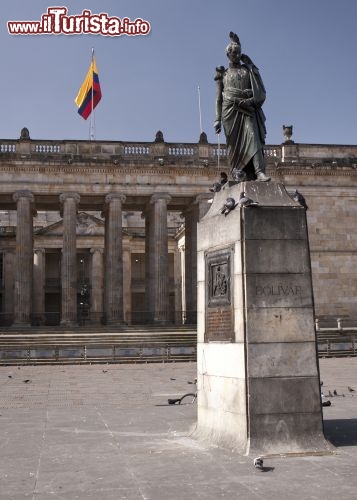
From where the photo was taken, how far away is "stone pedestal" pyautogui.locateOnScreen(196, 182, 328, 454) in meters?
8.30

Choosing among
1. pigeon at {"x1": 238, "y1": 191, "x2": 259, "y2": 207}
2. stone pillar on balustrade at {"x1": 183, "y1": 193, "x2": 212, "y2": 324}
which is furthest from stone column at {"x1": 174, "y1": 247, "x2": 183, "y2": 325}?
pigeon at {"x1": 238, "y1": 191, "x2": 259, "y2": 207}

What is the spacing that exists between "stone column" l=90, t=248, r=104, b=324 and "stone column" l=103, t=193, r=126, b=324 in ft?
41.6

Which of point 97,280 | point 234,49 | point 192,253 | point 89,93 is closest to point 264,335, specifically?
point 234,49

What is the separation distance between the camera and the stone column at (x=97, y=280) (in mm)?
53219

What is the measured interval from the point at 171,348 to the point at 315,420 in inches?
829

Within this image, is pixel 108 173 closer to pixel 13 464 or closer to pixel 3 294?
pixel 3 294

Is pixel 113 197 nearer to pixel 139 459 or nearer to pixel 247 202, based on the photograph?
pixel 247 202

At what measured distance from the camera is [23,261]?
39.3 m

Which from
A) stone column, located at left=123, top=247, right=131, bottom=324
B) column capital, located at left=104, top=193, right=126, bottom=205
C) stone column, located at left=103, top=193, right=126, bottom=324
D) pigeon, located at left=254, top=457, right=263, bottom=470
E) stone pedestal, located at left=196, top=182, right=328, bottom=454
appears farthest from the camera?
stone column, located at left=123, top=247, right=131, bottom=324

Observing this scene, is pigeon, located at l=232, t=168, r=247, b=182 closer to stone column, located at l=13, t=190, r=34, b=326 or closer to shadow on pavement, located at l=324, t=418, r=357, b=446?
shadow on pavement, located at l=324, t=418, r=357, b=446

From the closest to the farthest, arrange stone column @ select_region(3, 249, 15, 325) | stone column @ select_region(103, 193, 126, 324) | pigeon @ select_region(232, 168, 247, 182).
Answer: pigeon @ select_region(232, 168, 247, 182) → stone column @ select_region(103, 193, 126, 324) → stone column @ select_region(3, 249, 15, 325)

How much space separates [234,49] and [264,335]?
4.57 m

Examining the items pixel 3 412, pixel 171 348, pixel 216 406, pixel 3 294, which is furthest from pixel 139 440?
pixel 3 294

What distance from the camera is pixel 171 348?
29.3 m
